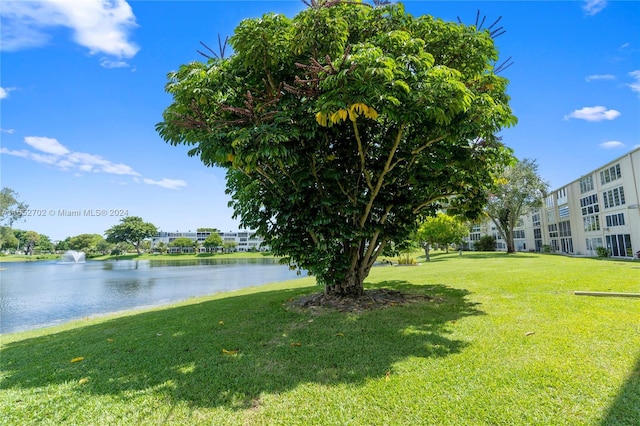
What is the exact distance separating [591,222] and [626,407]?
1354 inches

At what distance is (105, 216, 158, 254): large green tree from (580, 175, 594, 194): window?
96447 millimetres

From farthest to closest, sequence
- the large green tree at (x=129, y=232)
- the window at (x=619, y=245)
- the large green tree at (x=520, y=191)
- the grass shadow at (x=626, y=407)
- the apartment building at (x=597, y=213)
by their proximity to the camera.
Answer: the large green tree at (x=129, y=232) → the large green tree at (x=520, y=191) → the window at (x=619, y=245) → the apartment building at (x=597, y=213) → the grass shadow at (x=626, y=407)

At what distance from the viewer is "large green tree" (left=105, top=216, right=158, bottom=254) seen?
9003 centimetres

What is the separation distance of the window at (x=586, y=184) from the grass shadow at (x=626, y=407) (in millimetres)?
33368

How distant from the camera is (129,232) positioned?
9094cm

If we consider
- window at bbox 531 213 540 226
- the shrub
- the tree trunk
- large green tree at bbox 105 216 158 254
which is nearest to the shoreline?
the tree trunk

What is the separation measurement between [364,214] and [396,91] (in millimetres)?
3298

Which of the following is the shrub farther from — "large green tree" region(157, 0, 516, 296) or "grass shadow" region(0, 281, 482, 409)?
"grass shadow" region(0, 281, 482, 409)

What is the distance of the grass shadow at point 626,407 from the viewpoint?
8.93 ft

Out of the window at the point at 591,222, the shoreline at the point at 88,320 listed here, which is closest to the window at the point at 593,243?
the window at the point at 591,222

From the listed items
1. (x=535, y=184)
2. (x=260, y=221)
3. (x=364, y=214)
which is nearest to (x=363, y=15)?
(x=364, y=214)

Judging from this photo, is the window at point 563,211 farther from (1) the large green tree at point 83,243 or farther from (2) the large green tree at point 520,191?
(1) the large green tree at point 83,243

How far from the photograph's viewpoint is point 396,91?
4.82m

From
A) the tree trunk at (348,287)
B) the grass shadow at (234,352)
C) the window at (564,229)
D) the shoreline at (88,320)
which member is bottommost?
the shoreline at (88,320)
